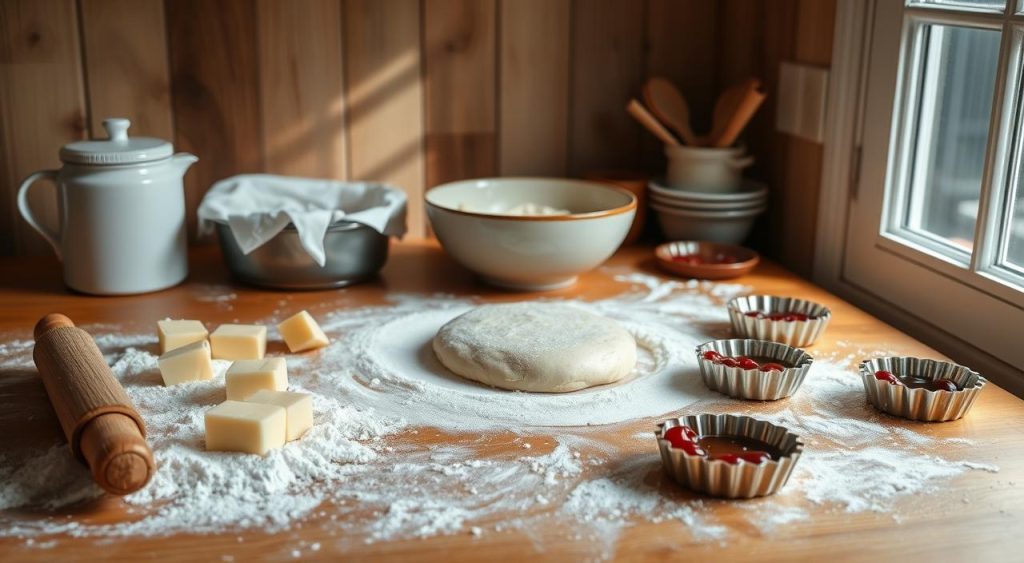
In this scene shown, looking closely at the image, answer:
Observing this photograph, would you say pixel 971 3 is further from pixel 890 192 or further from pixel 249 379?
pixel 249 379

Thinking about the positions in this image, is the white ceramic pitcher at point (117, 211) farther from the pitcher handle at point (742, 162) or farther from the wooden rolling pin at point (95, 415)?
the pitcher handle at point (742, 162)

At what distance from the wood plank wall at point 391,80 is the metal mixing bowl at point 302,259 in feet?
0.83

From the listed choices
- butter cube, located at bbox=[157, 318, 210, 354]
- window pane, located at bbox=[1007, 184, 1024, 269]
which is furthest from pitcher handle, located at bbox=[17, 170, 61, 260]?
window pane, located at bbox=[1007, 184, 1024, 269]

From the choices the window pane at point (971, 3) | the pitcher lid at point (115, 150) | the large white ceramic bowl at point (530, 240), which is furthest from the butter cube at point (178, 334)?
the window pane at point (971, 3)

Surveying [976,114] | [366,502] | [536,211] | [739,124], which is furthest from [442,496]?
[739,124]

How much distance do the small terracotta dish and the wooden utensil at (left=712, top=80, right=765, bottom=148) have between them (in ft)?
0.55

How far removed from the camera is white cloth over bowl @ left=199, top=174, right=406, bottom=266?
135cm

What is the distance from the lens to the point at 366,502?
846mm

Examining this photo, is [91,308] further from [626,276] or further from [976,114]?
[976,114]

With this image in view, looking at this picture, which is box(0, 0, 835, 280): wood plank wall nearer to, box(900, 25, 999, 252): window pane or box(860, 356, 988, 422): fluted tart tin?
box(900, 25, 999, 252): window pane

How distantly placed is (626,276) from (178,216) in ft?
2.12

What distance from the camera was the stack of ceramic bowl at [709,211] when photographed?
5.15ft

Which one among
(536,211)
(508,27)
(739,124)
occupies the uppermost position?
(508,27)

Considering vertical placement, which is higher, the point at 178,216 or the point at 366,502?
the point at 178,216
